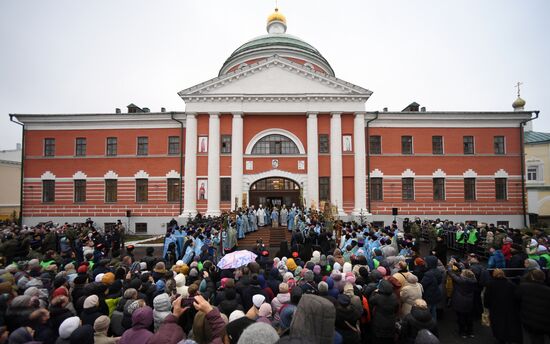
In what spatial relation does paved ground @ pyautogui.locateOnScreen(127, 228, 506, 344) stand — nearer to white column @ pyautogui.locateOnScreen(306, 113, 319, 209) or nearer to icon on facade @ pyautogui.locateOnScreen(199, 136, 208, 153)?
white column @ pyautogui.locateOnScreen(306, 113, 319, 209)

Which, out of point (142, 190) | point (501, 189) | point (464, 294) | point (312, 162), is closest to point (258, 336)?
point (464, 294)

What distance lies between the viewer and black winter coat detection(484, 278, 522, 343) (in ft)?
18.6

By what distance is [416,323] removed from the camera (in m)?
4.30

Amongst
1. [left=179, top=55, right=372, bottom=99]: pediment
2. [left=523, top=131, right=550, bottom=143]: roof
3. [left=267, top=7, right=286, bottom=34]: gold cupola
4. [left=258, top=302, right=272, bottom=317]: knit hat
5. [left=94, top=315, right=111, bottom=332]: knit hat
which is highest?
[left=267, top=7, right=286, bottom=34]: gold cupola

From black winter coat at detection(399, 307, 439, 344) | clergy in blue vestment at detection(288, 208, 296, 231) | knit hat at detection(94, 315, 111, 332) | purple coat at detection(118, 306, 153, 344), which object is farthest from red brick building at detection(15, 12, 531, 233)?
purple coat at detection(118, 306, 153, 344)

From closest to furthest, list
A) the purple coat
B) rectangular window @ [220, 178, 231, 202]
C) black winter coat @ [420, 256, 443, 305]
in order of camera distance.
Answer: the purple coat
black winter coat @ [420, 256, 443, 305]
rectangular window @ [220, 178, 231, 202]

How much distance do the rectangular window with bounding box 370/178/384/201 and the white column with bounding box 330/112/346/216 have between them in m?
3.00

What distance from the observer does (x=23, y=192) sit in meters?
24.9

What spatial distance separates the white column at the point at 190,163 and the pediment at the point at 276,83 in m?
2.30

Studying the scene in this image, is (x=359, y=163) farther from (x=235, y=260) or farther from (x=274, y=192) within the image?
(x=235, y=260)

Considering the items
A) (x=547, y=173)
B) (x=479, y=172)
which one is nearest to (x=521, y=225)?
(x=479, y=172)

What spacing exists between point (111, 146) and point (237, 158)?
37.1 feet

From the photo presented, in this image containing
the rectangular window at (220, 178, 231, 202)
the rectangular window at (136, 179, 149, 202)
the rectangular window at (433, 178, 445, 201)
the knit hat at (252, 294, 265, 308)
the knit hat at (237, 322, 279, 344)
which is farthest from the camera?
the rectangular window at (136, 179, 149, 202)

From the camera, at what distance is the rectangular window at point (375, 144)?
994 inches
